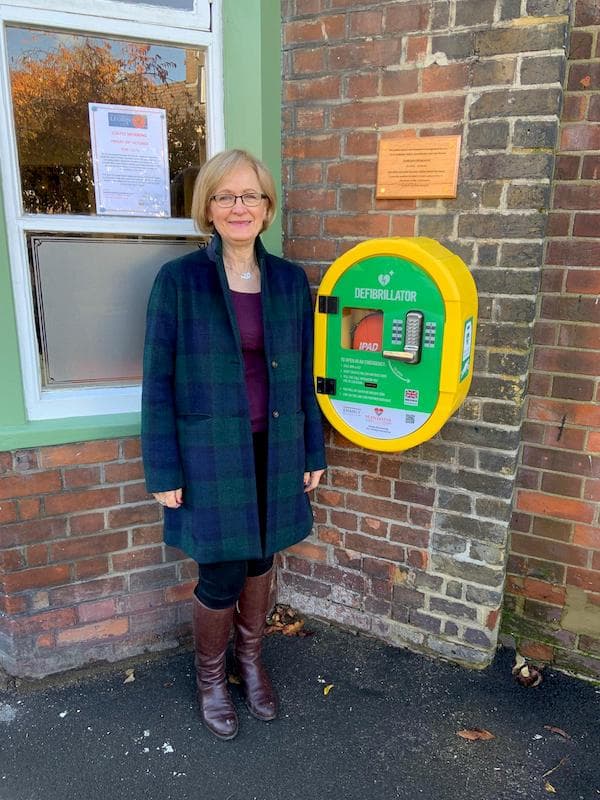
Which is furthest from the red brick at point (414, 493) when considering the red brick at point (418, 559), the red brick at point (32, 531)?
the red brick at point (32, 531)

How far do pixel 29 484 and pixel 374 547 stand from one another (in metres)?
1.51

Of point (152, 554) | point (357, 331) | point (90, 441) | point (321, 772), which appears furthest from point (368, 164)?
point (321, 772)

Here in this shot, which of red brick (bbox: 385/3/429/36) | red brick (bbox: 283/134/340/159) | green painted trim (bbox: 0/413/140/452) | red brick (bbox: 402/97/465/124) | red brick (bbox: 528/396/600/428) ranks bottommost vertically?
green painted trim (bbox: 0/413/140/452)

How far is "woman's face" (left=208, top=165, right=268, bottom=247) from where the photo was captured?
209 cm

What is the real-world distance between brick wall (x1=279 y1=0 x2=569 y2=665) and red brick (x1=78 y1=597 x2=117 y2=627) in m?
0.95

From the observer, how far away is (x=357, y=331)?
2.39m

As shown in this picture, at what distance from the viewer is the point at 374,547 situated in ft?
9.32

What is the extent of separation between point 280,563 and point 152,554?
69cm

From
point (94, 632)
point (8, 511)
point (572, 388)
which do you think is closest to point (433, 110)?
point (572, 388)

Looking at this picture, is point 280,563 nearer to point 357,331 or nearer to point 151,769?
point 151,769

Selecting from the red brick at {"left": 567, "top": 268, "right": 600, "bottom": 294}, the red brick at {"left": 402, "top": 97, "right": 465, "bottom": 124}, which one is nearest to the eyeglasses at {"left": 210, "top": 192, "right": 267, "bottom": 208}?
the red brick at {"left": 402, "top": 97, "right": 465, "bottom": 124}

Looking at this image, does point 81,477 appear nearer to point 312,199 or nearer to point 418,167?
point 312,199

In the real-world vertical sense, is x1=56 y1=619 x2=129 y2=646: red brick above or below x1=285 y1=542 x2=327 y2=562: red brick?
below

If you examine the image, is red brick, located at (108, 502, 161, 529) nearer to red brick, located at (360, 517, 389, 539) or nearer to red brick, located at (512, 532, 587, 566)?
red brick, located at (360, 517, 389, 539)
